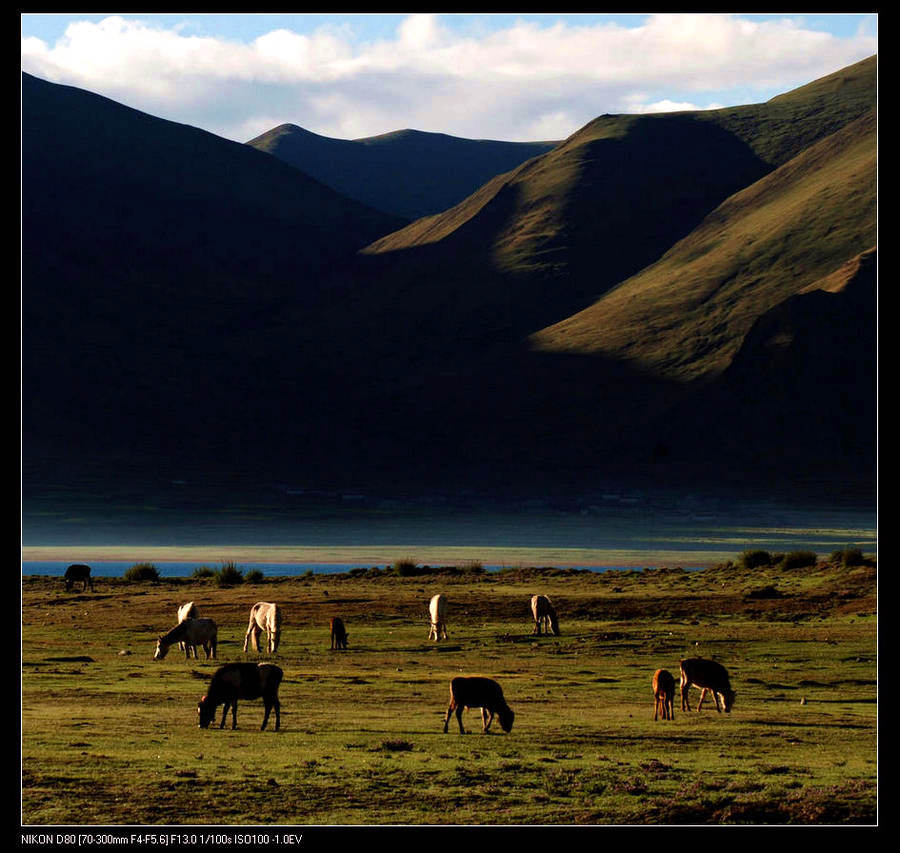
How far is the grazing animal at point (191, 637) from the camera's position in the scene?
126ft

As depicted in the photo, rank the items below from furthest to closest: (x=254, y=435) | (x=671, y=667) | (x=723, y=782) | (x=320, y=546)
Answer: (x=254, y=435) → (x=320, y=546) → (x=671, y=667) → (x=723, y=782)

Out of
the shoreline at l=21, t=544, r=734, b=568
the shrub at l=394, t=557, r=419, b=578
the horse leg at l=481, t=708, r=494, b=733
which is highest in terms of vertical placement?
the shoreline at l=21, t=544, r=734, b=568

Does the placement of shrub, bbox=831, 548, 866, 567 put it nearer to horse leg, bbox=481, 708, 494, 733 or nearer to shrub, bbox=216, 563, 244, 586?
shrub, bbox=216, 563, 244, 586

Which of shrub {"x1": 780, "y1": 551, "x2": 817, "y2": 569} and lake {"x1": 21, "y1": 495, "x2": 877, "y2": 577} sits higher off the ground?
lake {"x1": 21, "y1": 495, "x2": 877, "y2": 577}

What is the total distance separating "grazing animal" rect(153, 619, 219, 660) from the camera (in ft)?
126

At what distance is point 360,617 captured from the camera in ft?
178

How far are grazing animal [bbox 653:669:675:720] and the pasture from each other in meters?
0.35

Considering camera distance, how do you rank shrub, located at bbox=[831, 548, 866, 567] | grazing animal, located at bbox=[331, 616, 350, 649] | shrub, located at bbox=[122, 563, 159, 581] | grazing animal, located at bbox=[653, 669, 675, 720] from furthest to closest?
shrub, located at bbox=[122, 563, 159, 581] < shrub, located at bbox=[831, 548, 866, 567] < grazing animal, located at bbox=[331, 616, 350, 649] < grazing animal, located at bbox=[653, 669, 675, 720]

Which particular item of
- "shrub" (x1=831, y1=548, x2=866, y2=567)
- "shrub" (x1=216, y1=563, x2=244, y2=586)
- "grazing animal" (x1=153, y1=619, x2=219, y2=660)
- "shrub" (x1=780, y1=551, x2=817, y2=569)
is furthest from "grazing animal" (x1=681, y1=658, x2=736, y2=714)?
"shrub" (x1=216, y1=563, x2=244, y2=586)

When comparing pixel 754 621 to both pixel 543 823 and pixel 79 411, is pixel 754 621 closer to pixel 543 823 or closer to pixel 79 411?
pixel 543 823

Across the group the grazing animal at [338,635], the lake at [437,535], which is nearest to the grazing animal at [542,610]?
→ the grazing animal at [338,635]
